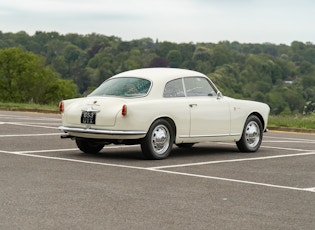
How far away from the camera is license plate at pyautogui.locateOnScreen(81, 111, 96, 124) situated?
1295 cm

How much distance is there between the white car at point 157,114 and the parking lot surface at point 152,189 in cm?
34

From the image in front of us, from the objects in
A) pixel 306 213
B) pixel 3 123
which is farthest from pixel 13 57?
pixel 306 213

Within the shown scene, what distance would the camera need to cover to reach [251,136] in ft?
50.2

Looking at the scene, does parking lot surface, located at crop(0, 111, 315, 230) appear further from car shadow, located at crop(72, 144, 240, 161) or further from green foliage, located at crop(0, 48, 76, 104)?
green foliage, located at crop(0, 48, 76, 104)

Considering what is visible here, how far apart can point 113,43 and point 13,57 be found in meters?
95.0

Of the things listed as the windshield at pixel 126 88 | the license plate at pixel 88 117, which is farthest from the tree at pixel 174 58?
the license plate at pixel 88 117

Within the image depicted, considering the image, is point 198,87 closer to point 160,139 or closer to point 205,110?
point 205,110

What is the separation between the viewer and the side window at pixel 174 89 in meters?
13.8

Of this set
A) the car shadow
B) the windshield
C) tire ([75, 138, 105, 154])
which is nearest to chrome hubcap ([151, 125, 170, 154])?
the car shadow

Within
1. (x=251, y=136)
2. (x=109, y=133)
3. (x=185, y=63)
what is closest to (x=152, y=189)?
(x=109, y=133)

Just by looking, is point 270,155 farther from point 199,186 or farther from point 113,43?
point 113,43

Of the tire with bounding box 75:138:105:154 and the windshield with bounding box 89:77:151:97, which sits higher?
the windshield with bounding box 89:77:151:97

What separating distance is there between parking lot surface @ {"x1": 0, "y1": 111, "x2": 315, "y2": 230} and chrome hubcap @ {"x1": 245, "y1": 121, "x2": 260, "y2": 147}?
0.28 metres

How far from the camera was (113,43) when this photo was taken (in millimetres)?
192750
